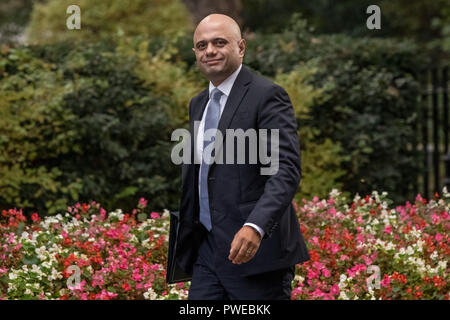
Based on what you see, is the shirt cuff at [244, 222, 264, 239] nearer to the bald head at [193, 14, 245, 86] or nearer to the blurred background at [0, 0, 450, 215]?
the bald head at [193, 14, 245, 86]

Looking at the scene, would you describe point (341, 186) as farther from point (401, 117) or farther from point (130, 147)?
point (130, 147)

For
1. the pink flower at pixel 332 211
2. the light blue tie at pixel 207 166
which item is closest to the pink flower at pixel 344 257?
the pink flower at pixel 332 211

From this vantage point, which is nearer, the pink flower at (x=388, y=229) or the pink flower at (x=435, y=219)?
the pink flower at (x=388, y=229)

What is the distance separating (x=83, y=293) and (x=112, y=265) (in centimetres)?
36

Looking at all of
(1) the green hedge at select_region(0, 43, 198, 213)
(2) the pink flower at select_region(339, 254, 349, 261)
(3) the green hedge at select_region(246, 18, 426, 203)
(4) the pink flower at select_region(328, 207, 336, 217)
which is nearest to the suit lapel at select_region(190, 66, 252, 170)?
(2) the pink flower at select_region(339, 254, 349, 261)

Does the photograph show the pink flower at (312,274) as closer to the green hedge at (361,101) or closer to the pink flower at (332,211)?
the pink flower at (332,211)

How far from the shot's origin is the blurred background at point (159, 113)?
281 inches

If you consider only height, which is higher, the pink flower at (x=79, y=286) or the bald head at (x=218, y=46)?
the bald head at (x=218, y=46)

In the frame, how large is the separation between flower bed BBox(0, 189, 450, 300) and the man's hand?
5.78 ft

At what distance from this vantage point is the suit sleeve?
10.1 ft

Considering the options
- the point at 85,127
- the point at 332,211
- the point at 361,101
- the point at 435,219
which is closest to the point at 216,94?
the point at 332,211

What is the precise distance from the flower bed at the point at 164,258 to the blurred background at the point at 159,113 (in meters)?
1.10

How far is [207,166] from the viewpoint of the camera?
3408 mm

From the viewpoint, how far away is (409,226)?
19.2ft
